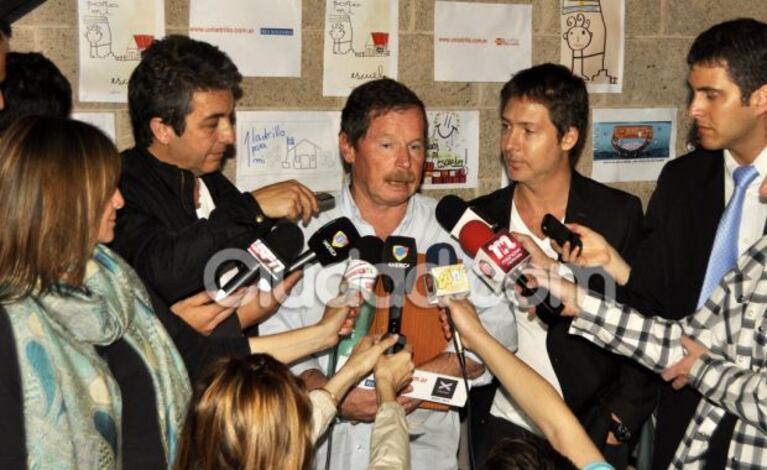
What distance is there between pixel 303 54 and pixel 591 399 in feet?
5.70

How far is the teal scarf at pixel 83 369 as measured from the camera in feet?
6.75

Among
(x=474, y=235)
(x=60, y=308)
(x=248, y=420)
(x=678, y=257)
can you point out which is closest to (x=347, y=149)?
(x=474, y=235)

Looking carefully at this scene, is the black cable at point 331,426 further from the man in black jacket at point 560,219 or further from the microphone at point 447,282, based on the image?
the man in black jacket at point 560,219

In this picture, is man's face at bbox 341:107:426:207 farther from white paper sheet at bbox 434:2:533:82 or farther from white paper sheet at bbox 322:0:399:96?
white paper sheet at bbox 434:2:533:82

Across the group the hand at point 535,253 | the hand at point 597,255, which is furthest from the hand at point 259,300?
the hand at point 597,255

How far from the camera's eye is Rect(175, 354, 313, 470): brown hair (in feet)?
6.29

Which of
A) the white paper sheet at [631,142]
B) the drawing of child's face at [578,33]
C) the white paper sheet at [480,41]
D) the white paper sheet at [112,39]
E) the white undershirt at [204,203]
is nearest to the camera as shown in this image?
the white undershirt at [204,203]

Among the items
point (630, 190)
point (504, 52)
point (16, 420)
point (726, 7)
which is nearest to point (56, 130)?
point (16, 420)

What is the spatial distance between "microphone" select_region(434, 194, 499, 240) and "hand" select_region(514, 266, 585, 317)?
Result: 0.19 m

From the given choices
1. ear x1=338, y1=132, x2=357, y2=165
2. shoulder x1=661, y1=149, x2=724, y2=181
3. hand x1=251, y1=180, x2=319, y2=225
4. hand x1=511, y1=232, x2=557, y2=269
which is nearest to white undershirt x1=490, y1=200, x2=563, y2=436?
hand x1=511, y1=232, x2=557, y2=269

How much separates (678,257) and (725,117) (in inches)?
18.2

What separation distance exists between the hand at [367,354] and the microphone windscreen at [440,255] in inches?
14.6

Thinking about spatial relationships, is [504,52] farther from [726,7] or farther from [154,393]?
[154,393]

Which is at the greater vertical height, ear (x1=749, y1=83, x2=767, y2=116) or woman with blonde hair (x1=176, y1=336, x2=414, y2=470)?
ear (x1=749, y1=83, x2=767, y2=116)
